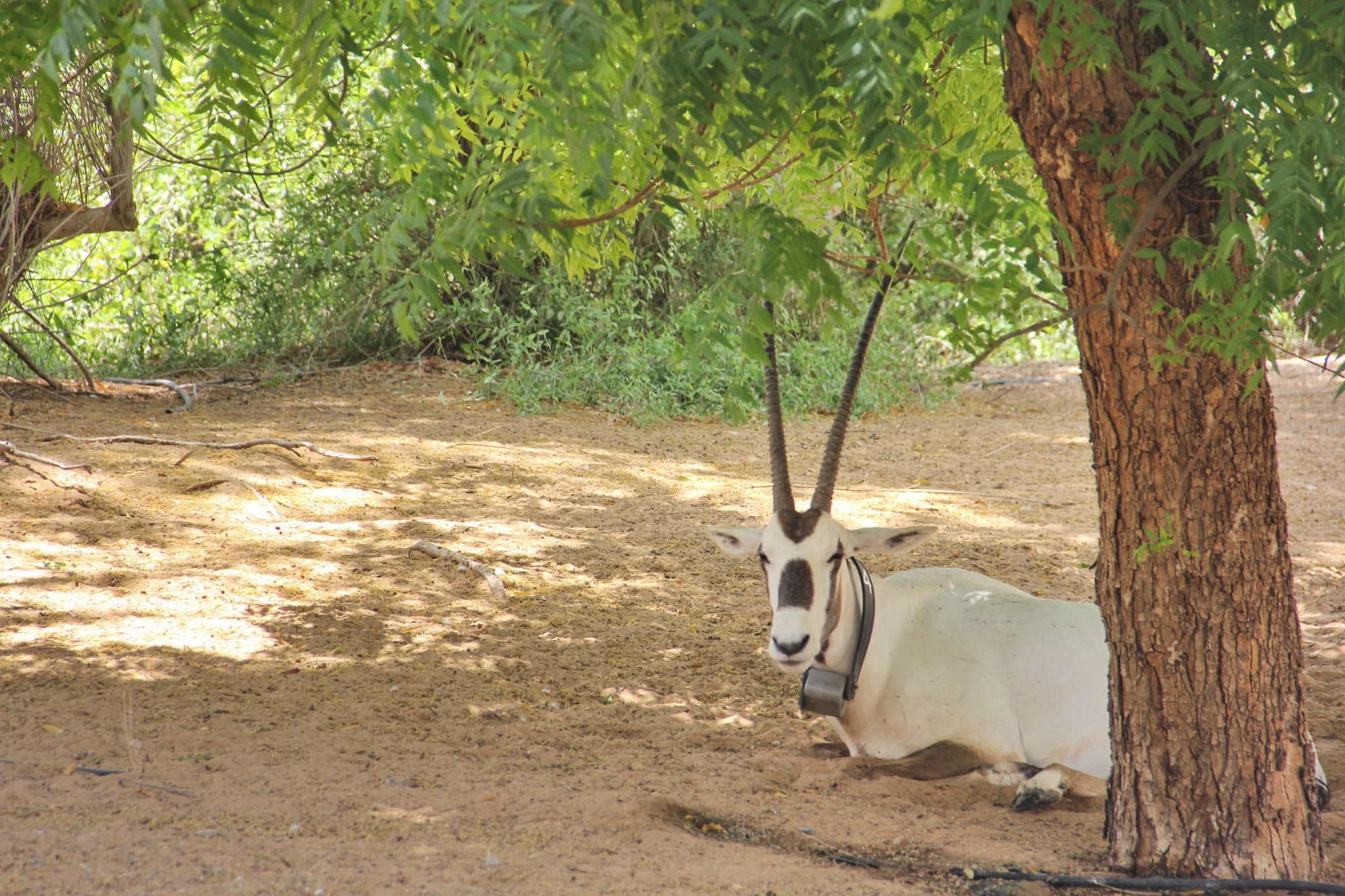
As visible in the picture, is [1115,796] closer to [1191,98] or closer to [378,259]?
[1191,98]

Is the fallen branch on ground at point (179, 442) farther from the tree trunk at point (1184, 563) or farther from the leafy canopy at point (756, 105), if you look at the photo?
the tree trunk at point (1184, 563)

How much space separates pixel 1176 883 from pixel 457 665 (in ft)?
9.30

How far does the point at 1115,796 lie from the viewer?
111 inches

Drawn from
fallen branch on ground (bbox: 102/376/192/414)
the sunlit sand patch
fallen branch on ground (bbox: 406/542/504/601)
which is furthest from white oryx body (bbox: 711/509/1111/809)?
fallen branch on ground (bbox: 102/376/192/414)

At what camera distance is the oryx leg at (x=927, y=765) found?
3.50 meters

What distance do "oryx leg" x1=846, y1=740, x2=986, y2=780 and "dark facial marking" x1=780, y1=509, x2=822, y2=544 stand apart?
821mm

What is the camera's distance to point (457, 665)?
440 cm

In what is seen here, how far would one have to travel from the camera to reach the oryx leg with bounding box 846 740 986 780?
3.50m

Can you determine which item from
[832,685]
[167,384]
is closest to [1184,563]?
[832,685]

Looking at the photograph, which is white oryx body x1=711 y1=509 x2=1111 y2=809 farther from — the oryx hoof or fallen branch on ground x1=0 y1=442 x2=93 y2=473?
fallen branch on ground x1=0 y1=442 x2=93 y2=473

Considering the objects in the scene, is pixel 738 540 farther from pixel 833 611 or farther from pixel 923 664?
pixel 923 664

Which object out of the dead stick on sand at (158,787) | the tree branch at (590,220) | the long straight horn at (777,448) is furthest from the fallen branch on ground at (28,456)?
the tree branch at (590,220)

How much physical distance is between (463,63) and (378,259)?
0.50 m

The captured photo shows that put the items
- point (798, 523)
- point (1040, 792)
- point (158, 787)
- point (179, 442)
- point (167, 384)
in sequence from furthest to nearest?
point (167, 384) → point (179, 442) → point (798, 523) → point (1040, 792) → point (158, 787)
